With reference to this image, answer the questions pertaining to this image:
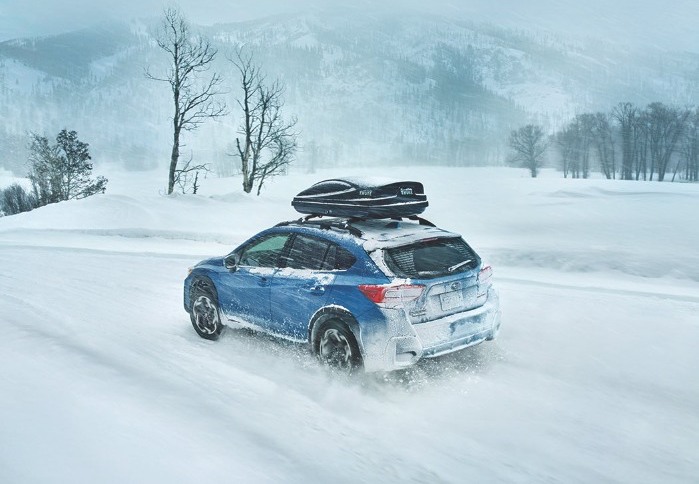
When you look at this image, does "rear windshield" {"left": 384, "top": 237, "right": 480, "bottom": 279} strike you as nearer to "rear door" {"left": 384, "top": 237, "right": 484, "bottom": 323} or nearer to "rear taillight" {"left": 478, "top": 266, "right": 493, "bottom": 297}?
"rear door" {"left": 384, "top": 237, "right": 484, "bottom": 323}

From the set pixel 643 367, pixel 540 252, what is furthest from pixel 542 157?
pixel 643 367

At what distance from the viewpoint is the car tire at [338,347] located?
520 cm

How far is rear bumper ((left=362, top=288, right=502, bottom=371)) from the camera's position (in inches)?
196

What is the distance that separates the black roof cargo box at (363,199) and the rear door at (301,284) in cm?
44

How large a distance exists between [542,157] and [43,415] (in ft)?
300

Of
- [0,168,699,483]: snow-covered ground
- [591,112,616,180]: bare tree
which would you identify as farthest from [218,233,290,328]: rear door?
[591,112,616,180]: bare tree

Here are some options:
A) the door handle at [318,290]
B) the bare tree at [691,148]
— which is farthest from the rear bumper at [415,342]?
the bare tree at [691,148]

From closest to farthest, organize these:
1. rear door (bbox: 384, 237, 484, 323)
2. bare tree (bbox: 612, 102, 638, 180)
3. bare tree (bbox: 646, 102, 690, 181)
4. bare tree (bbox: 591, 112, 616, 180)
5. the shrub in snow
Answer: rear door (bbox: 384, 237, 484, 323) < the shrub in snow < bare tree (bbox: 646, 102, 690, 181) < bare tree (bbox: 612, 102, 638, 180) < bare tree (bbox: 591, 112, 616, 180)

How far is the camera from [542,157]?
88.1 m

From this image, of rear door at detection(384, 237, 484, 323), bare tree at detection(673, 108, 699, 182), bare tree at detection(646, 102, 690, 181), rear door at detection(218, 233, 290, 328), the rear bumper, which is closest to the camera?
the rear bumper

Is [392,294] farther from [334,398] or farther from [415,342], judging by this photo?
[334,398]

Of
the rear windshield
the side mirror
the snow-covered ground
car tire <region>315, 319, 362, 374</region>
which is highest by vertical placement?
the rear windshield

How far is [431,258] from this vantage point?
5473mm

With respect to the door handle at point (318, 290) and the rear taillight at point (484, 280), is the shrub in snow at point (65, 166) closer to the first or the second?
the door handle at point (318, 290)
